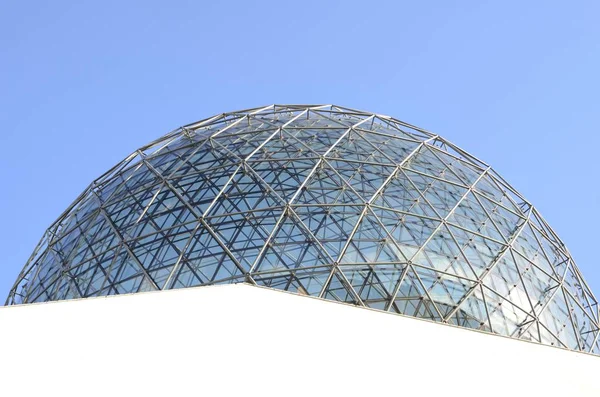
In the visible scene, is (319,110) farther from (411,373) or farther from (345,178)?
(411,373)

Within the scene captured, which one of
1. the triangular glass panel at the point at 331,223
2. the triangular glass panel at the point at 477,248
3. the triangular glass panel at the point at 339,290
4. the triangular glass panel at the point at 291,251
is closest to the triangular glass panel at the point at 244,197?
the triangular glass panel at the point at 331,223

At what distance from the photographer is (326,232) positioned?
18844 millimetres

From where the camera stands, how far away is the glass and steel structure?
1834 centimetres

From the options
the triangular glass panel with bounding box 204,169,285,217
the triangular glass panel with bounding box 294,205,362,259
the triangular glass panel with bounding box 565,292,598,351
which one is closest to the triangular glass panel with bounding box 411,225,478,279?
the triangular glass panel with bounding box 294,205,362,259

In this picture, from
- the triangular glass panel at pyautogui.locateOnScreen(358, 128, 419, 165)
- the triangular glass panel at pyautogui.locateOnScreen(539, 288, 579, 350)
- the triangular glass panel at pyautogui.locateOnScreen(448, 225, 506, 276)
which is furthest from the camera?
the triangular glass panel at pyautogui.locateOnScreen(358, 128, 419, 165)

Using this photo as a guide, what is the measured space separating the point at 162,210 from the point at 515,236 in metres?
9.36

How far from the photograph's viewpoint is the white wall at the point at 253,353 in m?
11.2

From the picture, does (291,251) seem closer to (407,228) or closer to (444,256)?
(407,228)

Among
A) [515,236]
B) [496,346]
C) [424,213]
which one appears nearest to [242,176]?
[424,213]

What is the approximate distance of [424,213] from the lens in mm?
20125

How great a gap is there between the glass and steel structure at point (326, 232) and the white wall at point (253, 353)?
495cm

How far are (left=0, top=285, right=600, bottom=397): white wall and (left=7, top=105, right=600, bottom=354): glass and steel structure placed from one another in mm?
4951

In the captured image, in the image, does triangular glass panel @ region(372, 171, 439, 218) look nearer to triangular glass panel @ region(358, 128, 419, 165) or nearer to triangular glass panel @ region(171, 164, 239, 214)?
triangular glass panel @ region(358, 128, 419, 165)

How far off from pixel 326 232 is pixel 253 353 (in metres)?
7.42
